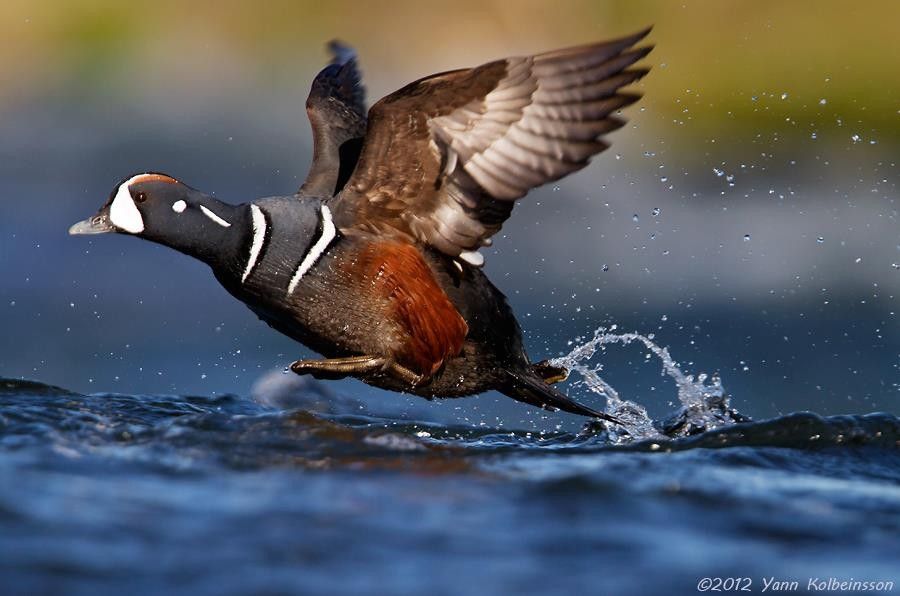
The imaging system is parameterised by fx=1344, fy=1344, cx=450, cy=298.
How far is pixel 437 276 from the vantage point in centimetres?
676

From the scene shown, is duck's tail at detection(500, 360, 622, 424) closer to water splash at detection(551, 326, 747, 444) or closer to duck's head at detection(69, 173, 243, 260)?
water splash at detection(551, 326, 747, 444)

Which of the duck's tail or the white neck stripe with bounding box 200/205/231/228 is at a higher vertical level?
the white neck stripe with bounding box 200/205/231/228

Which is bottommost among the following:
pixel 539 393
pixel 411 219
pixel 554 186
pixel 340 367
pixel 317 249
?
pixel 340 367

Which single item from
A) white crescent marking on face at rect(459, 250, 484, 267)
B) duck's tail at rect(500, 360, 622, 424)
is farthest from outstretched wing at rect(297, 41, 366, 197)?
duck's tail at rect(500, 360, 622, 424)

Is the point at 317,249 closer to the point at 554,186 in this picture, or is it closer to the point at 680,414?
the point at 680,414

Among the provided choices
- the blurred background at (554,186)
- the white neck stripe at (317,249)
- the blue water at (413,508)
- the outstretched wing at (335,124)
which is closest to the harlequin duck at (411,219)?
the white neck stripe at (317,249)

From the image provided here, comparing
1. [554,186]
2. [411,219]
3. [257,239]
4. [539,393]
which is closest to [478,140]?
[411,219]

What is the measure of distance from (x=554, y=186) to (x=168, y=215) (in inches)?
289

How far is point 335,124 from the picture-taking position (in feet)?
25.6

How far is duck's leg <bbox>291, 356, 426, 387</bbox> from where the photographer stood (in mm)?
6387

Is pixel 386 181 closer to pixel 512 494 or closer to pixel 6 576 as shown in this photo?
pixel 512 494

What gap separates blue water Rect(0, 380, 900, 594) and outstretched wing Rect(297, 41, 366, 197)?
1512 mm

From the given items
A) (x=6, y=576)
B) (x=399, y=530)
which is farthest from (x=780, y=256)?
(x=6, y=576)

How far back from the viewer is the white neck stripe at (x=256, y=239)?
6.52 metres
